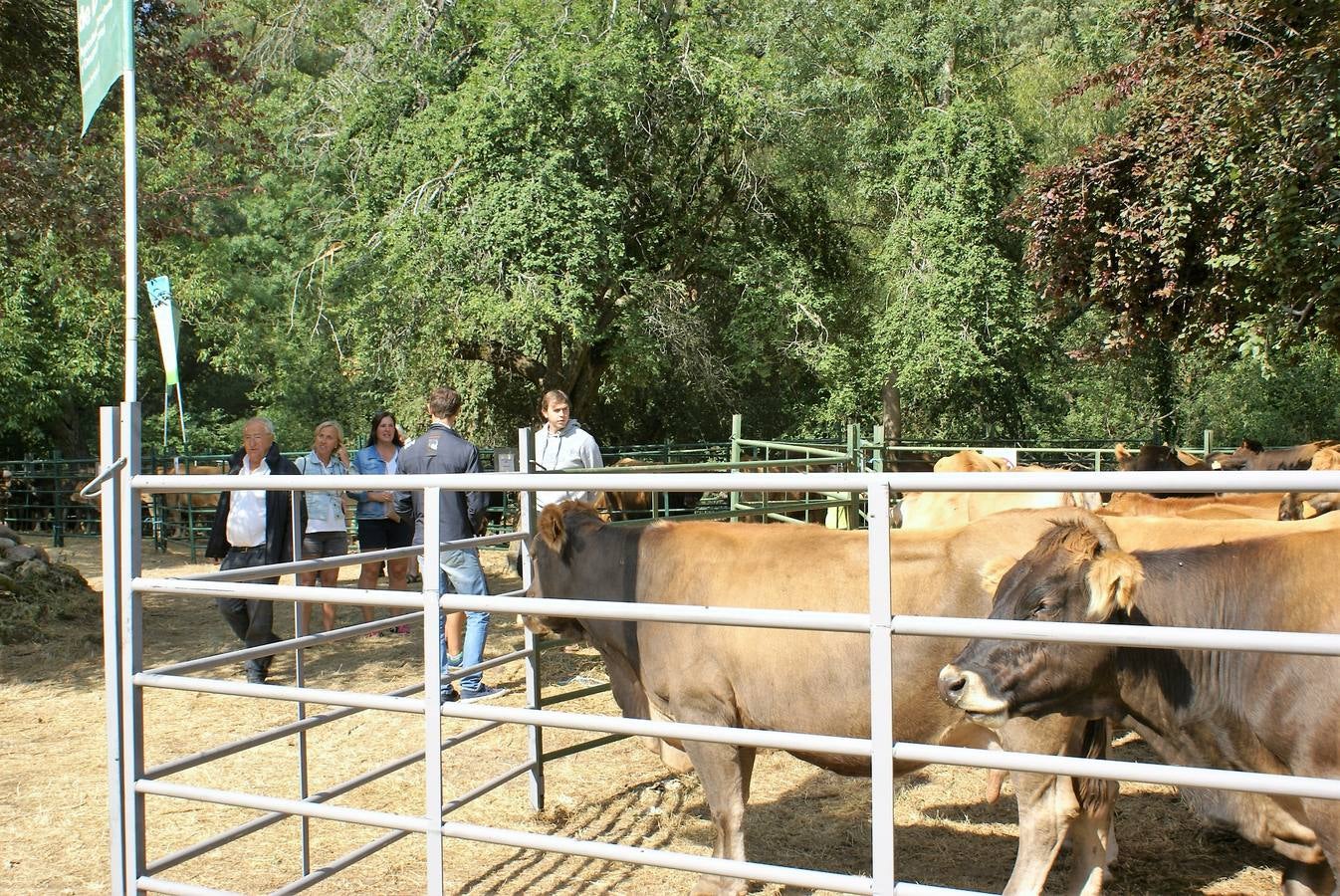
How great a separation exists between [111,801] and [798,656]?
2.29 m

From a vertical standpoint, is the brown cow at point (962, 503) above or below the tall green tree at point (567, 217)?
below

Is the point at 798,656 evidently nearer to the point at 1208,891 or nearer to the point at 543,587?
the point at 543,587

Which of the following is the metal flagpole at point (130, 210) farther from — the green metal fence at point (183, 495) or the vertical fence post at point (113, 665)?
the green metal fence at point (183, 495)

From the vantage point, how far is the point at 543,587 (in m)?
4.84

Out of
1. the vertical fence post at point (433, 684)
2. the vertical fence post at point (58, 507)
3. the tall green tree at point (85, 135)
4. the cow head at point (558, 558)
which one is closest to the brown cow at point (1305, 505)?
the cow head at point (558, 558)

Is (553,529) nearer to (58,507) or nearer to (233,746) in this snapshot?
(233,746)

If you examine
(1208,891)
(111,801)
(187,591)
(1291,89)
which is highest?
(1291,89)

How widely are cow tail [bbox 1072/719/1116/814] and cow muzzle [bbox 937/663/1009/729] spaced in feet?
3.42

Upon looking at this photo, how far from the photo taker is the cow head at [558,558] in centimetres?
473

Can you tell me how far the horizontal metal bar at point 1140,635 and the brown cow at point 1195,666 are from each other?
68 centimetres

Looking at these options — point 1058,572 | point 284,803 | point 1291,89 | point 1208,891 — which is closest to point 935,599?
point 1058,572

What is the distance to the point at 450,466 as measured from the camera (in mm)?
6535

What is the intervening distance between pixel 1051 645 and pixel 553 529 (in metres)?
2.24

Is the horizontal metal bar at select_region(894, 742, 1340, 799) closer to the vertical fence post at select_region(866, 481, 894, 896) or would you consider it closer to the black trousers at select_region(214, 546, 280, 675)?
the vertical fence post at select_region(866, 481, 894, 896)
